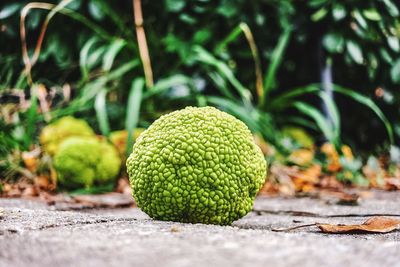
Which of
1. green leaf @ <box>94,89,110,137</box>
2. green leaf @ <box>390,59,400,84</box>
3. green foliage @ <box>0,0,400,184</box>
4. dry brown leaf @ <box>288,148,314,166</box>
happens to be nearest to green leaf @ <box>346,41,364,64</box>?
green foliage @ <box>0,0,400,184</box>

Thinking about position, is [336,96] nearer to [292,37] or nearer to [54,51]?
[292,37]

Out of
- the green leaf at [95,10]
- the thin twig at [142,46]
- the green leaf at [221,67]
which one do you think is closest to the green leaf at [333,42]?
the green leaf at [221,67]

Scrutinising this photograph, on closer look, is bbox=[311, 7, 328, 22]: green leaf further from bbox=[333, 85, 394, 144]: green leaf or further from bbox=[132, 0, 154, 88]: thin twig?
bbox=[132, 0, 154, 88]: thin twig

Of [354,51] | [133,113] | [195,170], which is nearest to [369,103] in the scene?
[354,51]

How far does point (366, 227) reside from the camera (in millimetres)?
1231

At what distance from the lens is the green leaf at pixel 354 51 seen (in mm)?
3205

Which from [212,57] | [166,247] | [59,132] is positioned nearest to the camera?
[166,247]

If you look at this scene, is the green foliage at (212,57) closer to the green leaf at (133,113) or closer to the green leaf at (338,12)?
the green leaf at (338,12)

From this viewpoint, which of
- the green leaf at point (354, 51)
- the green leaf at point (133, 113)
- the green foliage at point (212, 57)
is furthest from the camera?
the green leaf at point (354, 51)

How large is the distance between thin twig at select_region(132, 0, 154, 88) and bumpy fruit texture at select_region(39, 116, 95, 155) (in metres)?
0.45

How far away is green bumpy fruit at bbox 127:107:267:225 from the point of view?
1203mm

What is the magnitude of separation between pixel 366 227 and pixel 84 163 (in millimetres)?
1615

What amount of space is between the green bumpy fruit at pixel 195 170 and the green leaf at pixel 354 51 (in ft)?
7.05

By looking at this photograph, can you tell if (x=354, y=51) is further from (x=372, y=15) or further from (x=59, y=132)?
(x=59, y=132)
